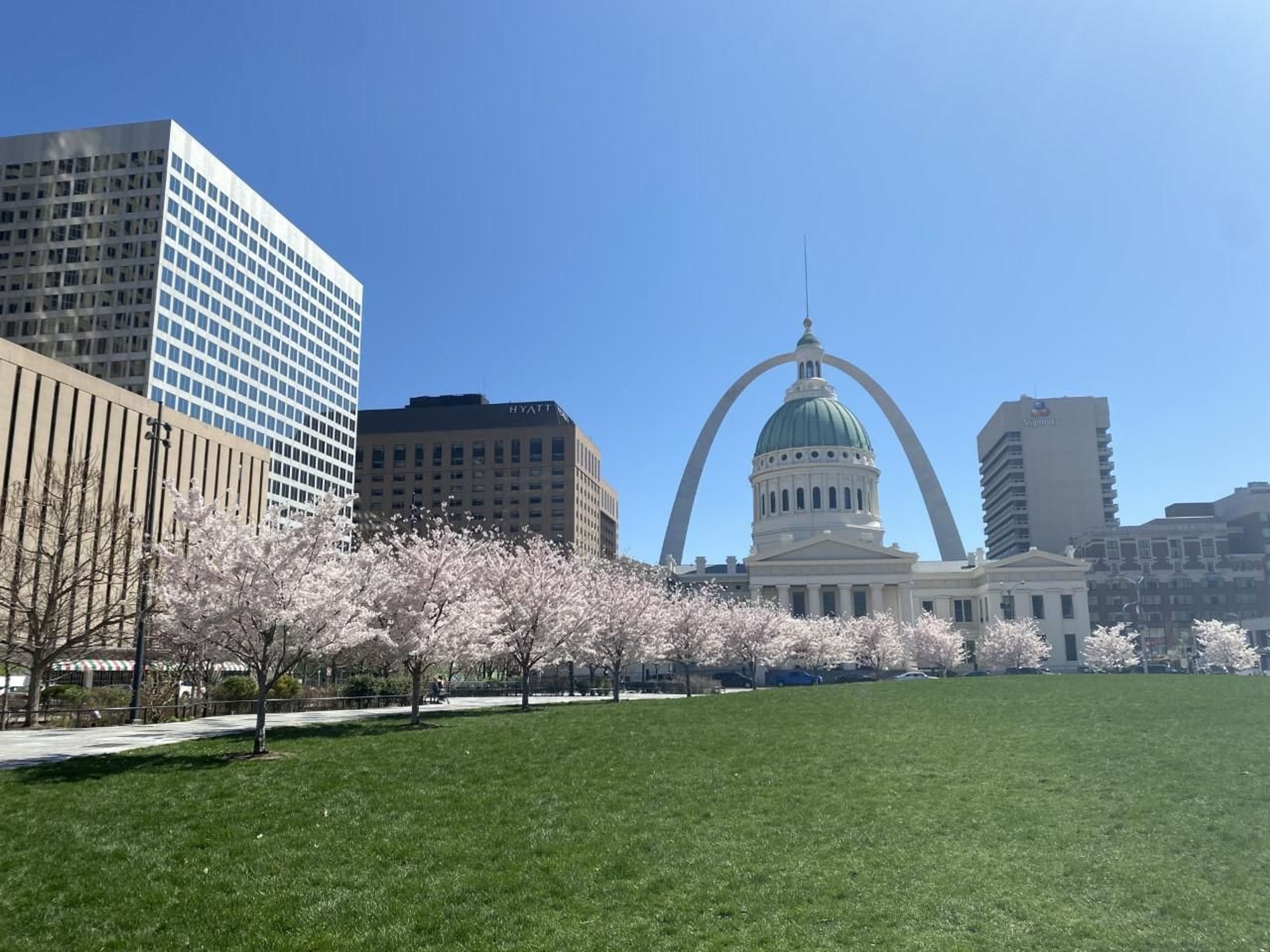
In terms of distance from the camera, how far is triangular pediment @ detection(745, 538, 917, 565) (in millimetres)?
123688

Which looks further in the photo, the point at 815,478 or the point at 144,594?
the point at 815,478

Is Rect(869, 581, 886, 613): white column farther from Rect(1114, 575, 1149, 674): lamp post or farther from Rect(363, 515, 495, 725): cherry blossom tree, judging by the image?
Rect(363, 515, 495, 725): cherry blossom tree

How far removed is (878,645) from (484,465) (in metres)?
99.9

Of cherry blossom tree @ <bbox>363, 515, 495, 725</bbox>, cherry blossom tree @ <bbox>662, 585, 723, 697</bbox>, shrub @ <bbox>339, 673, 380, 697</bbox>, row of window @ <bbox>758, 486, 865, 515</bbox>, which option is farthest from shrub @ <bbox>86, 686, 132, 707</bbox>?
row of window @ <bbox>758, 486, 865, 515</bbox>

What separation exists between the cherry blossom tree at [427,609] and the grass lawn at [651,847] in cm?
783

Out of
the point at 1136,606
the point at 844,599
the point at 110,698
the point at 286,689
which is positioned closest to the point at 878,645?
the point at 844,599

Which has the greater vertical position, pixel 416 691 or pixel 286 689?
pixel 416 691

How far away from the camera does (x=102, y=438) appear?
74938mm

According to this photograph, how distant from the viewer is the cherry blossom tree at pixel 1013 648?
10075cm

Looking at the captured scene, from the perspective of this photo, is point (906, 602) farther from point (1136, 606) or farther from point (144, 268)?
point (144, 268)

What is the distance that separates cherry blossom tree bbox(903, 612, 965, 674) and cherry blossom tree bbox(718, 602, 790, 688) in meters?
23.3

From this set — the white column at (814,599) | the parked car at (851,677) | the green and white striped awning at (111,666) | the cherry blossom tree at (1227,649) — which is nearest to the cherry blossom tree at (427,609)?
the green and white striped awning at (111,666)

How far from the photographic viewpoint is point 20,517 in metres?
55.8

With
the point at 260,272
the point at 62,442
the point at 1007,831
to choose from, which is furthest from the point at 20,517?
the point at 260,272
